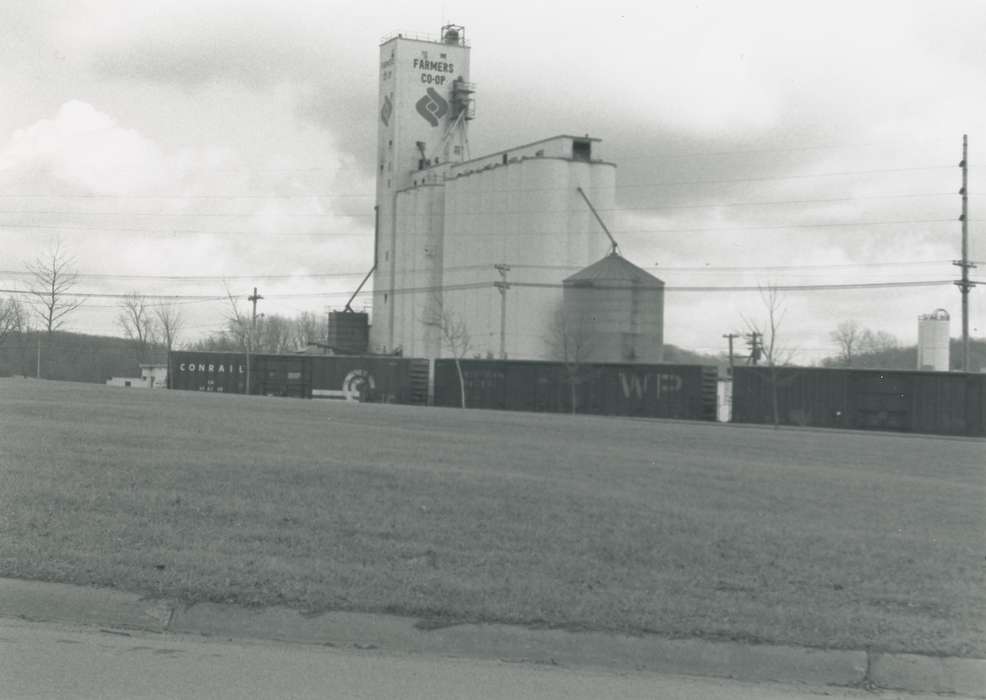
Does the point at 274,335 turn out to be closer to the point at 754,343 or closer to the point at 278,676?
the point at 754,343

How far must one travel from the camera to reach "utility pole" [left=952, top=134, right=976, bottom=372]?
154 feet

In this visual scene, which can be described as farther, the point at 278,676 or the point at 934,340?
the point at 934,340

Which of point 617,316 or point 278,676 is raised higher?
point 617,316

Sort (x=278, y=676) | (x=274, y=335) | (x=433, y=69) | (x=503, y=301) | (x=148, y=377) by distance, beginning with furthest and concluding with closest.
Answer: (x=274, y=335) → (x=148, y=377) → (x=433, y=69) → (x=503, y=301) → (x=278, y=676)

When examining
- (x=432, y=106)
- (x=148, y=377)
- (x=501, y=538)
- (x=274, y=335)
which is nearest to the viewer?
(x=501, y=538)

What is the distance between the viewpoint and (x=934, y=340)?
233ft

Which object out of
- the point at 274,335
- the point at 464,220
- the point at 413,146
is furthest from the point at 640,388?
the point at 274,335

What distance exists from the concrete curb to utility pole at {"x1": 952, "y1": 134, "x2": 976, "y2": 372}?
42644 mm

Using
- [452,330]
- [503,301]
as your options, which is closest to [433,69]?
[452,330]

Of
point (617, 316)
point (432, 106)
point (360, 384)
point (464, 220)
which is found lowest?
point (360, 384)

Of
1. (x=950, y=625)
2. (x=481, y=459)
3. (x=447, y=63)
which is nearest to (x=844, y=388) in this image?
(x=481, y=459)

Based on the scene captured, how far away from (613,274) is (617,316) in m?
2.91

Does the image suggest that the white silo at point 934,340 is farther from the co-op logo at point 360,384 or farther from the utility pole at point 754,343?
the co-op logo at point 360,384

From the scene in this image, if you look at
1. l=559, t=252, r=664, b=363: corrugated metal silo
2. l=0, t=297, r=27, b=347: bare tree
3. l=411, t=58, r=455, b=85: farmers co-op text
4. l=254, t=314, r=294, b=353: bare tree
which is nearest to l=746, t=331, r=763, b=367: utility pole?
l=559, t=252, r=664, b=363: corrugated metal silo
